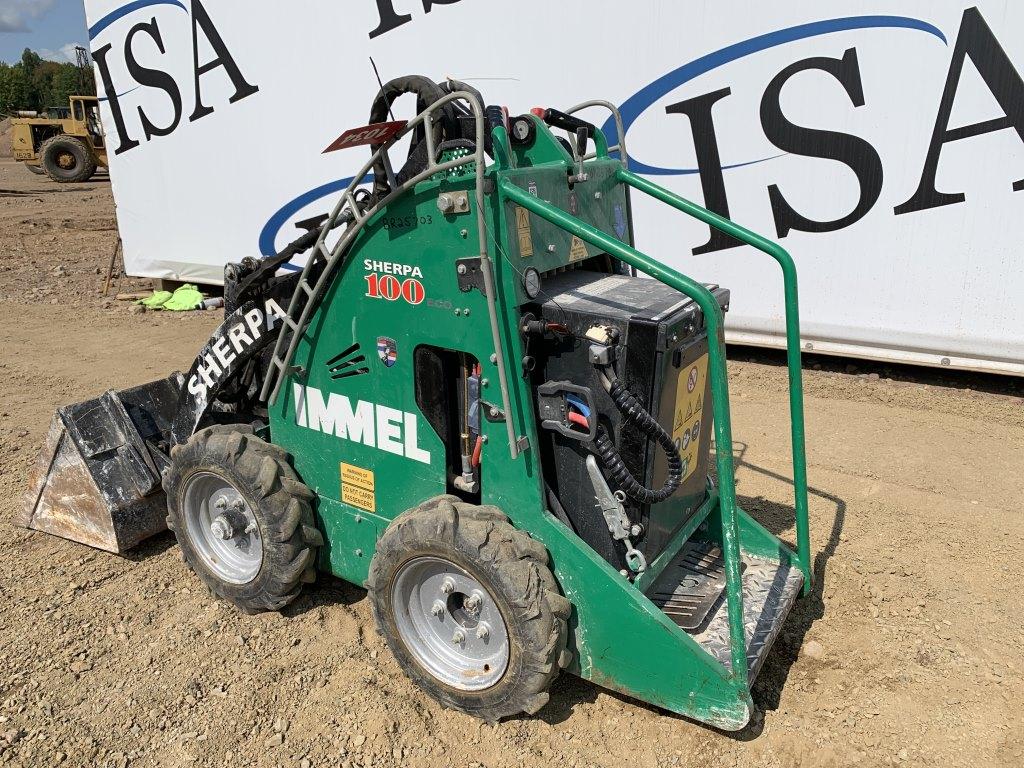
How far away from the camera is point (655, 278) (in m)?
2.82

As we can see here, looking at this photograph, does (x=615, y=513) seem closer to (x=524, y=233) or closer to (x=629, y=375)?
(x=629, y=375)

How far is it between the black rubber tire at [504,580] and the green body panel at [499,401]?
0.40 feet

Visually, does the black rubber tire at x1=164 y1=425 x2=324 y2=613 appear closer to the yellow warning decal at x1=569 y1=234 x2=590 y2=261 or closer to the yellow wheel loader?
the yellow warning decal at x1=569 y1=234 x2=590 y2=261

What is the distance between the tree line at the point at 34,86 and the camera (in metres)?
57.9

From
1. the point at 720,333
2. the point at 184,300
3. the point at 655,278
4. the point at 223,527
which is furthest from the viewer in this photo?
the point at 184,300

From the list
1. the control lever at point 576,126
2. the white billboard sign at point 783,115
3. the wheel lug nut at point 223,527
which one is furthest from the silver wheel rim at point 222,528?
the white billboard sign at point 783,115

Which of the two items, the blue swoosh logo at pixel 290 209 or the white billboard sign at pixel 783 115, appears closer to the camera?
the white billboard sign at pixel 783 115

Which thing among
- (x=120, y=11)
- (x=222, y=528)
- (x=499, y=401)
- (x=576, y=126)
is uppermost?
(x=120, y=11)

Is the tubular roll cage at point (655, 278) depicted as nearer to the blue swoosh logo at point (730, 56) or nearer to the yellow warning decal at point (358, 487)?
the yellow warning decal at point (358, 487)

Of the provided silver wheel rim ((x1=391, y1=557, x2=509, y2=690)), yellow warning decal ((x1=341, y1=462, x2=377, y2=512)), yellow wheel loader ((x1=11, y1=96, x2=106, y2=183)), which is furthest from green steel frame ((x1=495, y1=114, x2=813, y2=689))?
yellow wheel loader ((x1=11, y1=96, x2=106, y2=183))

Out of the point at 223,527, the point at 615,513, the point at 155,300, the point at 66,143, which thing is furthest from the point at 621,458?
the point at 66,143

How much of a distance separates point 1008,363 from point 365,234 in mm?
5531

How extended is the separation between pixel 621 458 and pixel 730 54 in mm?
4908

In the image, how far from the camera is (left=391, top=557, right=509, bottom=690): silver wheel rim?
9.62 ft
